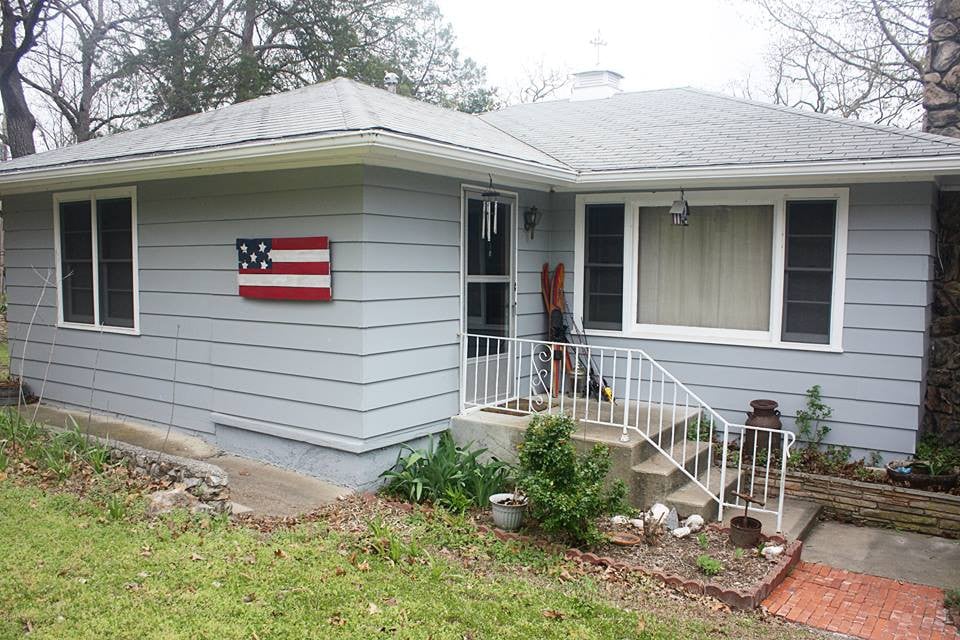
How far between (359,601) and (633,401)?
446 cm

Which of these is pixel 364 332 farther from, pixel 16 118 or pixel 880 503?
pixel 16 118

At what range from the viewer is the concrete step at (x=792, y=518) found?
5.75m

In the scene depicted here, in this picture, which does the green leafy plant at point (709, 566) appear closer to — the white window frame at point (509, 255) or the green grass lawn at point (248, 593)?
the green grass lawn at point (248, 593)

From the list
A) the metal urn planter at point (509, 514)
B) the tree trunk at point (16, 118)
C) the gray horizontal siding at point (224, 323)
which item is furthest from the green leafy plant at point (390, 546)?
the tree trunk at point (16, 118)

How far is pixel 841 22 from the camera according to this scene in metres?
16.3

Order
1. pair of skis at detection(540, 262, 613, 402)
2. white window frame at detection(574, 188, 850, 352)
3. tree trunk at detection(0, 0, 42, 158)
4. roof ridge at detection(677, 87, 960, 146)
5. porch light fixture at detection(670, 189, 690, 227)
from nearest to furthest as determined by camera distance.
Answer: roof ridge at detection(677, 87, 960, 146) → white window frame at detection(574, 188, 850, 352) → porch light fixture at detection(670, 189, 690, 227) → pair of skis at detection(540, 262, 613, 402) → tree trunk at detection(0, 0, 42, 158)

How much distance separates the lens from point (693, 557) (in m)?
5.05

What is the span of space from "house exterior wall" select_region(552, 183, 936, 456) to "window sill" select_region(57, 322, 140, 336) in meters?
6.24

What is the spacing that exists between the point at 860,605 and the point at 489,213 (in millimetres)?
4216

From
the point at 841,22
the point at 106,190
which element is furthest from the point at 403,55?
the point at 106,190

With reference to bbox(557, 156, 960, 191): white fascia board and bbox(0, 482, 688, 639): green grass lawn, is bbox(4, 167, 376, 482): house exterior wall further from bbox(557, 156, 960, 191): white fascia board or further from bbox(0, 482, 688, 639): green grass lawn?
bbox(557, 156, 960, 191): white fascia board

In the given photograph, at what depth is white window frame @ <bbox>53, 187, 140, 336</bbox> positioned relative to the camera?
753 centimetres


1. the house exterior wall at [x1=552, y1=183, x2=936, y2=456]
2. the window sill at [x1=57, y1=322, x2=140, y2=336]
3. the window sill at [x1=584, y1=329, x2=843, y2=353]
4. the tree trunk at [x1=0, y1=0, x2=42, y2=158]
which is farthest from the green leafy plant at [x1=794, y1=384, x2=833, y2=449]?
the tree trunk at [x1=0, y1=0, x2=42, y2=158]

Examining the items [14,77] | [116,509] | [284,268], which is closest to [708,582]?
[116,509]
